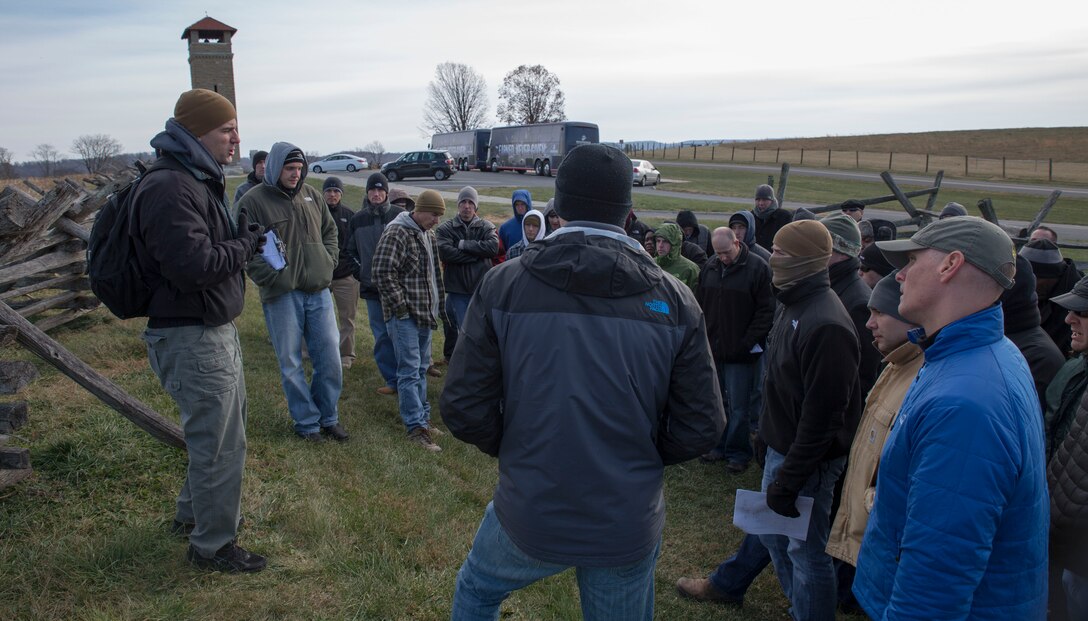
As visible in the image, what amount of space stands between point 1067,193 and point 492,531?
139ft

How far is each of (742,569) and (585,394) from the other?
2.34m

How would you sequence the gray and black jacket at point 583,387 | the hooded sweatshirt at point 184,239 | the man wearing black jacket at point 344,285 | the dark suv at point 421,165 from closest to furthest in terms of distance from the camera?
the gray and black jacket at point 583,387
the hooded sweatshirt at point 184,239
the man wearing black jacket at point 344,285
the dark suv at point 421,165

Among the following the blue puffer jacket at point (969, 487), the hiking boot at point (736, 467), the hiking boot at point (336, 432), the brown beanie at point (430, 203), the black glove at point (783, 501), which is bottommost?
the hiking boot at point (736, 467)

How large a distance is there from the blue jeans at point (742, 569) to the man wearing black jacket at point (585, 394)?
1730 mm

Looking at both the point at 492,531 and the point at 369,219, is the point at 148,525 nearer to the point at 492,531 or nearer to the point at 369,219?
the point at 492,531

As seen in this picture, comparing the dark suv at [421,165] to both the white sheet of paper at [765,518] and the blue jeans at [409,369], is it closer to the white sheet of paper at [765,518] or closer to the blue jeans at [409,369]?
the blue jeans at [409,369]

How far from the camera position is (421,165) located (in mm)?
37844

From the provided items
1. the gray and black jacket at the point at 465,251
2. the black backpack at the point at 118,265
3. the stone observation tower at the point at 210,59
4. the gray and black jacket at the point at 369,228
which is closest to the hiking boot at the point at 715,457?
the gray and black jacket at the point at 465,251

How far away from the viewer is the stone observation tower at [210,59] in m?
46.4

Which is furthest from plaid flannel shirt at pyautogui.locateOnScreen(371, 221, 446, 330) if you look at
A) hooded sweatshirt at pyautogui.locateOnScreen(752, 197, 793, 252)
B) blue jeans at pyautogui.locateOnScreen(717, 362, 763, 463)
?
hooded sweatshirt at pyautogui.locateOnScreen(752, 197, 793, 252)

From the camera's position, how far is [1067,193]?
3506 centimetres

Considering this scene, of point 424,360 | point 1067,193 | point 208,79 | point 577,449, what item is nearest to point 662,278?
point 577,449

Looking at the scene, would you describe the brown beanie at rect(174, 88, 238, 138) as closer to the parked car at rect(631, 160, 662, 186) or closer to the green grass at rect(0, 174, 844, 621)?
the green grass at rect(0, 174, 844, 621)

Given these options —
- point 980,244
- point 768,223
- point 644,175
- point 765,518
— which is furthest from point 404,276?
point 644,175
